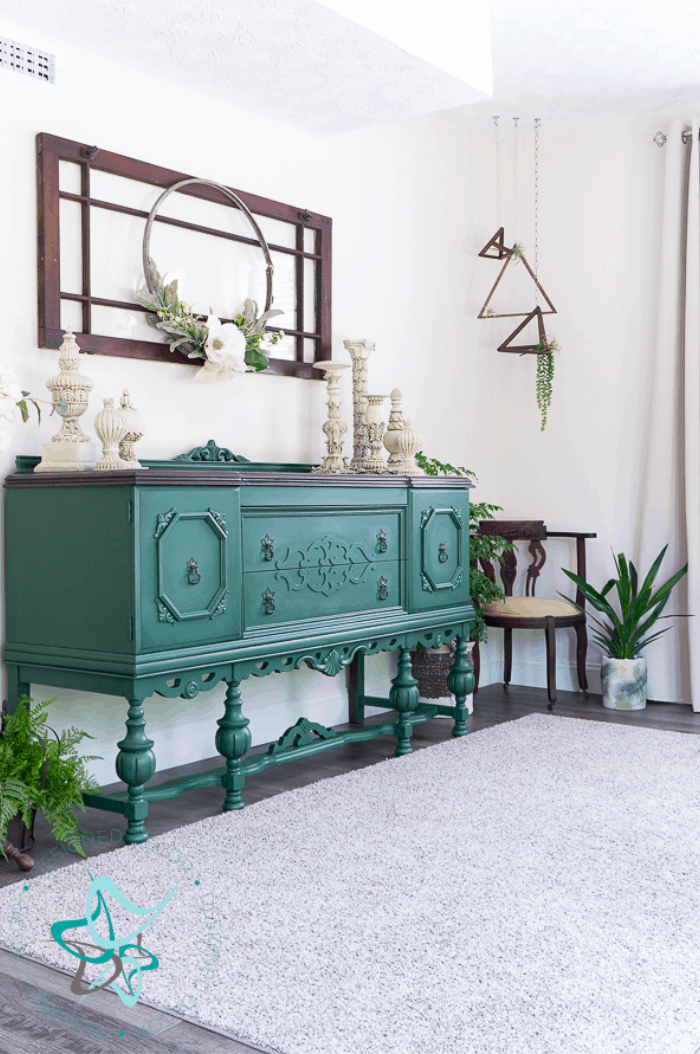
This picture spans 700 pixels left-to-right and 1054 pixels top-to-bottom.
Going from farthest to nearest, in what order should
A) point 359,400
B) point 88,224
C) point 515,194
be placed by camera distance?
point 515,194 < point 359,400 < point 88,224

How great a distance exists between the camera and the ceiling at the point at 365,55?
9.87 ft

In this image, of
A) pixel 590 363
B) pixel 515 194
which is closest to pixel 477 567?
pixel 590 363

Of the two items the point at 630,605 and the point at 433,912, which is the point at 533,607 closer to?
the point at 630,605

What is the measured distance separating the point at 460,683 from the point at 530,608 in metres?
0.78

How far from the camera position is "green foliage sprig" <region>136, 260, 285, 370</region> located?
339 cm

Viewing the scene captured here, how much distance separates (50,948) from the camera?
204cm

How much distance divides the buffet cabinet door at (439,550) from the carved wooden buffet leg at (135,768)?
4.17 ft

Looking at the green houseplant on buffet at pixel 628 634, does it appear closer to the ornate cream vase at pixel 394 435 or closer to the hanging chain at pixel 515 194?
the ornate cream vase at pixel 394 435

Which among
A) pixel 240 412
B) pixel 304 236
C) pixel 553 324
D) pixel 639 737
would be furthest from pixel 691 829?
pixel 553 324

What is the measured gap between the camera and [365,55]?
3264 millimetres

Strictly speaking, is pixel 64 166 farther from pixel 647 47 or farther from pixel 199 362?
pixel 647 47

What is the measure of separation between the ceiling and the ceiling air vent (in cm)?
7

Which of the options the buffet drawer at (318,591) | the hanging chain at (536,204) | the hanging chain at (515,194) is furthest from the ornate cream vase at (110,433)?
the hanging chain at (515,194)

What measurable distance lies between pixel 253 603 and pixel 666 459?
8.20 feet
